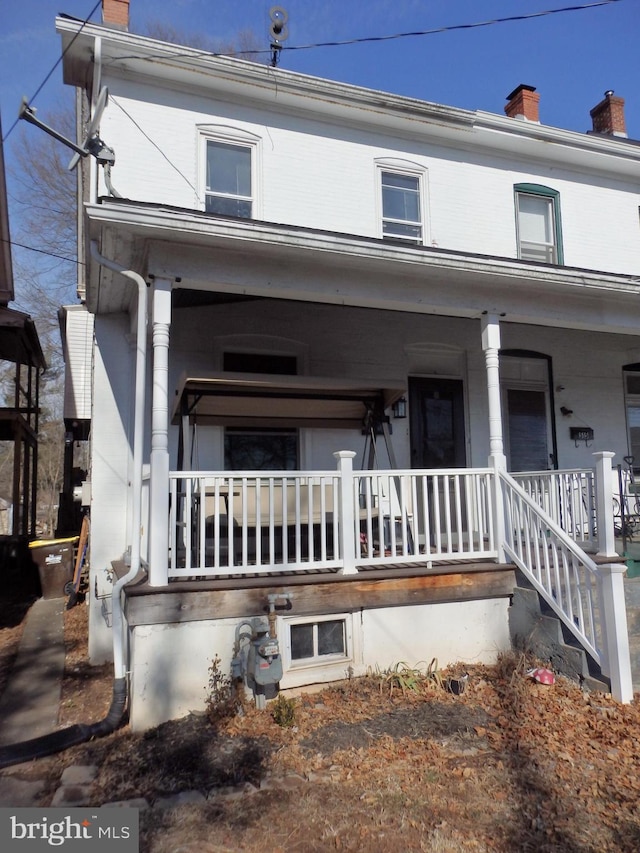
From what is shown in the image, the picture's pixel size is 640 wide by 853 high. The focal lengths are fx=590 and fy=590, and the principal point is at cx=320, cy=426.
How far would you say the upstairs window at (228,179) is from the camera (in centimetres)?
673

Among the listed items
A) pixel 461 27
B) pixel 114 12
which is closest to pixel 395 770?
pixel 461 27

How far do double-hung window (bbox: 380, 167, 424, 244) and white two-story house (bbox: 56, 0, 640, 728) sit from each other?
0.04 m

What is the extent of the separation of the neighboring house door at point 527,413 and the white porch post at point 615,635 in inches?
143

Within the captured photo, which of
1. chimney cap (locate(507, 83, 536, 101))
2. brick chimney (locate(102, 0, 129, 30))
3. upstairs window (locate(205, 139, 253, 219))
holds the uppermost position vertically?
chimney cap (locate(507, 83, 536, 101))

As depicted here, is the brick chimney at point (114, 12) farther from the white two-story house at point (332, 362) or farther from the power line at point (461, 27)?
the power line at point (461, 27)

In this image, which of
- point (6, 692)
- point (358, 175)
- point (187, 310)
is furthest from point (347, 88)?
point (6, 692)

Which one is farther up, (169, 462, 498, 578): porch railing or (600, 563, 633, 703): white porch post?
(169, 462, 498, 578): porch railing

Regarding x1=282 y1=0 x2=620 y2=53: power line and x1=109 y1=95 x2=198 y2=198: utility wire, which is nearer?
x1=282 y1=0 x2=620 y2=53: power line

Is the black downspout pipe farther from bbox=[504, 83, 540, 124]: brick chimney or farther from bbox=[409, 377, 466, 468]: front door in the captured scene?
bbox=[504, 83, 540, 124]: brick chimney

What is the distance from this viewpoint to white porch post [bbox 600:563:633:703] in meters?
4.11

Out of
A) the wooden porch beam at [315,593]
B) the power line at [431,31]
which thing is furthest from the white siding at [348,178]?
the wooden porch beam at [315,593]

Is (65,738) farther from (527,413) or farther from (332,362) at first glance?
(527,413)

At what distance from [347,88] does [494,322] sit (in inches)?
140

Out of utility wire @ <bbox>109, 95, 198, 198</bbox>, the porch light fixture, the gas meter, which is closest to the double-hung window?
the porch light fixture
